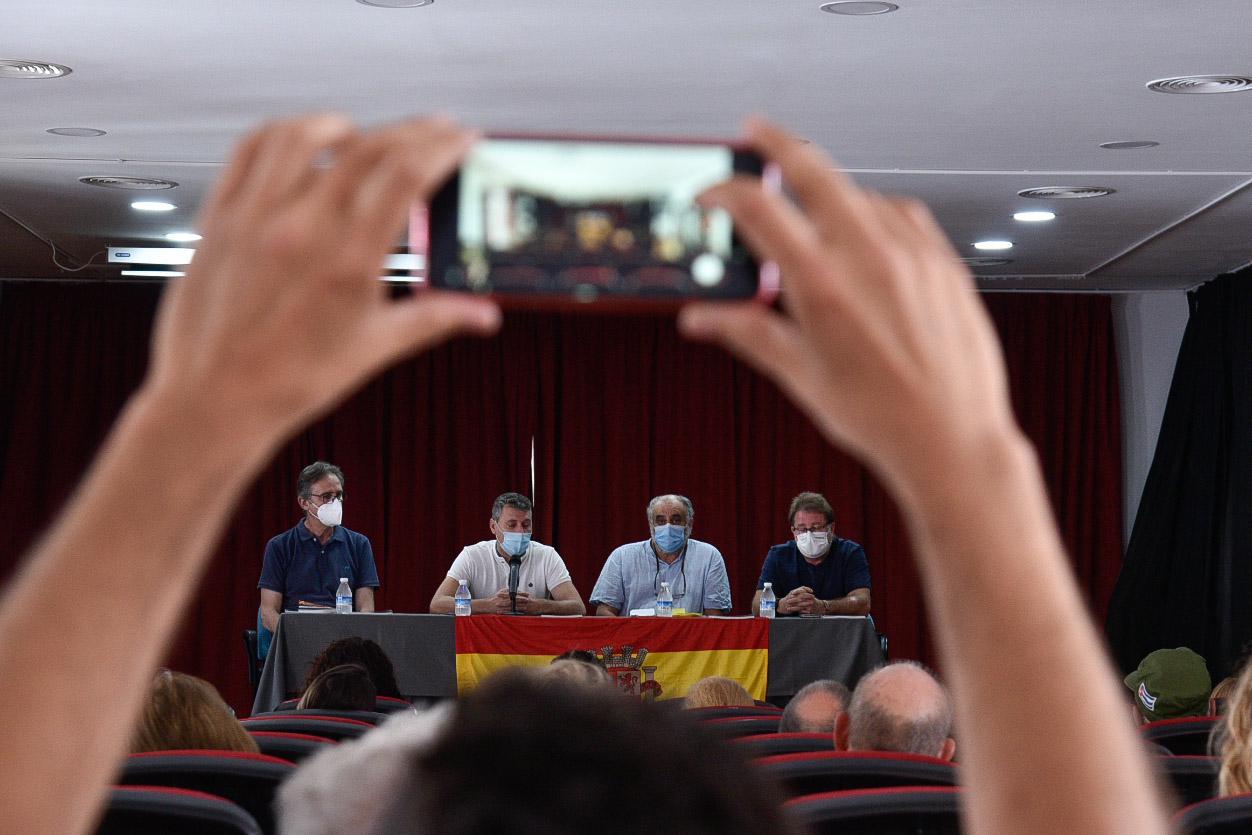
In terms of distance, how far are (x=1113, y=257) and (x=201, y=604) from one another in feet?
19.7

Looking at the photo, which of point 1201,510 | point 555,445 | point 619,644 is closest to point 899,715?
point 619,644

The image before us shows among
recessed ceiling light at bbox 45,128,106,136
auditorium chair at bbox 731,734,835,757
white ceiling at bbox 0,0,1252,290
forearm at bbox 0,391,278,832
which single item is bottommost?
auditorium chair at bbox 731,734,835,757

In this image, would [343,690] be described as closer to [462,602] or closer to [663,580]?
[462,602]

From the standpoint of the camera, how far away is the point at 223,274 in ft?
1.86

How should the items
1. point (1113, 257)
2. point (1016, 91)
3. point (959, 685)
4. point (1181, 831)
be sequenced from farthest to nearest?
point (1113, 257) → point (1016, 91) → point (1181, 831) → point (959, 685)

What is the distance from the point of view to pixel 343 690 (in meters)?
3.69

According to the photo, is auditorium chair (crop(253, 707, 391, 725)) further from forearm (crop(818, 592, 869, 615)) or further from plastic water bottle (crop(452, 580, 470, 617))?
forearm (crop(818, 592, 869, 615))

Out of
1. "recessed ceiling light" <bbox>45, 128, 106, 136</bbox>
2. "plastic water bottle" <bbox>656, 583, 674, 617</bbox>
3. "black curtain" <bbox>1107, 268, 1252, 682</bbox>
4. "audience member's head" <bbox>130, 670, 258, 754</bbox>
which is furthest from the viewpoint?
"black curtain" <bbox>1107, 268, 1252, 682</bbox>

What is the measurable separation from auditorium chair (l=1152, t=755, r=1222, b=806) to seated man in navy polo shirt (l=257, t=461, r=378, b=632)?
4513 mm

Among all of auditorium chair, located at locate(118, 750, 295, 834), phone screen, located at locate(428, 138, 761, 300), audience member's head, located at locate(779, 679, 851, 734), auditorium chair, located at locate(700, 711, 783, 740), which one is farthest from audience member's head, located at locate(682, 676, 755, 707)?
phone screen, located at locate(428, 138, 761, 300)

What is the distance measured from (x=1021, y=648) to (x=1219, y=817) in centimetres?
152

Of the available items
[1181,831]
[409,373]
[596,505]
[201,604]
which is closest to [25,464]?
[201,604]

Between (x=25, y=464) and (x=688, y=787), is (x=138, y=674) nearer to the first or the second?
(x=688, y=787)

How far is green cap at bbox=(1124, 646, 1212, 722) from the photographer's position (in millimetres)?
4324
